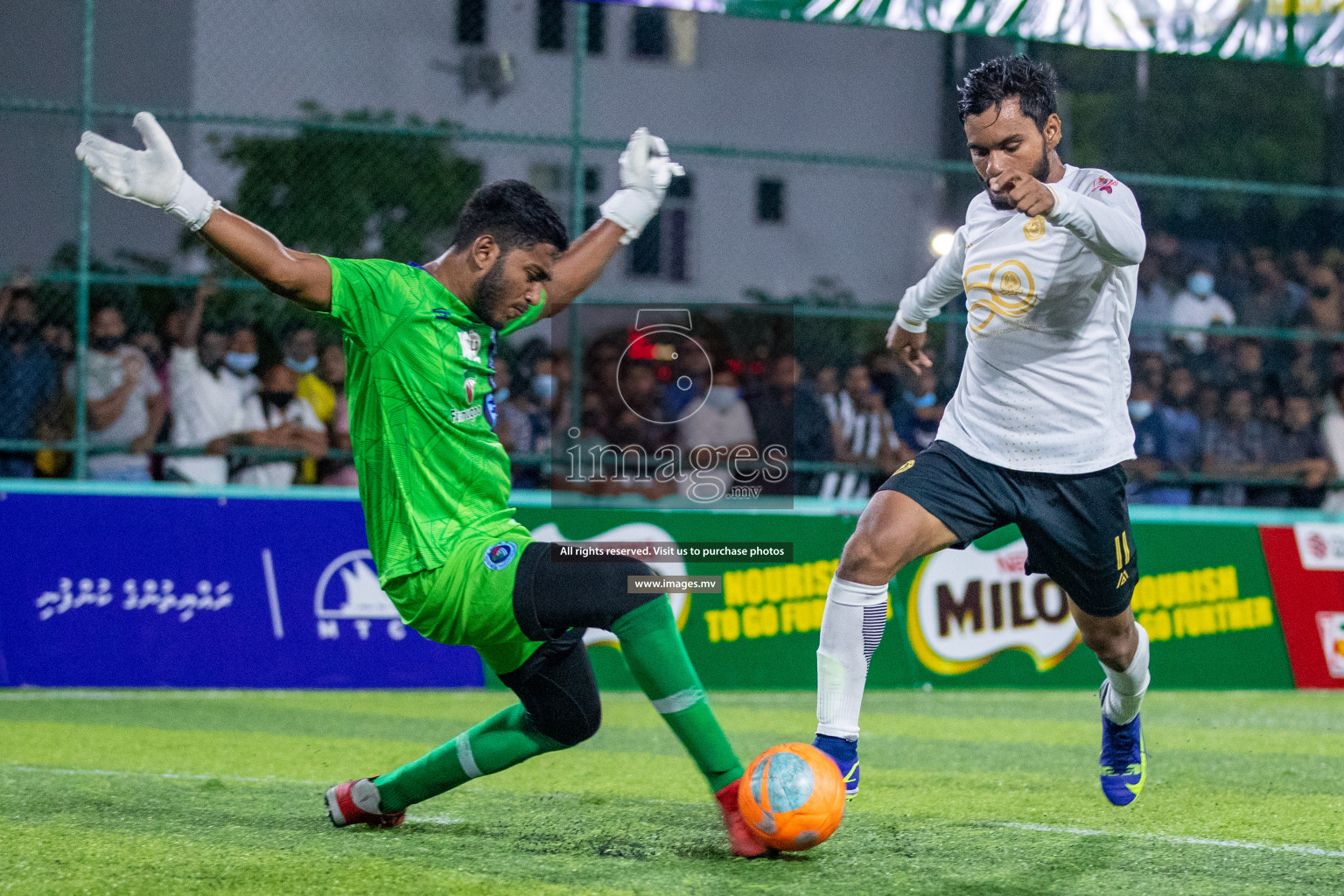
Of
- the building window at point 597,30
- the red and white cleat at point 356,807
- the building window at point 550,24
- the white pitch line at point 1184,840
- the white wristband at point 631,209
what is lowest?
the white pitch line at point 1184,840

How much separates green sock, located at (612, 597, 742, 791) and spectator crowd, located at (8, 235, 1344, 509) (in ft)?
18.3

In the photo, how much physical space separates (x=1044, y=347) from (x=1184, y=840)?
163 centimetres

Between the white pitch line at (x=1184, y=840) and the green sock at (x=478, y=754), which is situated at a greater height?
the green sock at (x=478, y=754)

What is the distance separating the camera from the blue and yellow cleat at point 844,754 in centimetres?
447

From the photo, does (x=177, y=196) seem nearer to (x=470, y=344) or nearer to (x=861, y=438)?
(x=470, y=344)

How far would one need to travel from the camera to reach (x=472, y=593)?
4.04m

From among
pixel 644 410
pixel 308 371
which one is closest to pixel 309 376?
pixel 308 371

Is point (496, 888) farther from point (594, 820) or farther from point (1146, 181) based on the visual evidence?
point (1146, 181)

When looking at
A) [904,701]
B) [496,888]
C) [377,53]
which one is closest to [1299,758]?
[904,701]

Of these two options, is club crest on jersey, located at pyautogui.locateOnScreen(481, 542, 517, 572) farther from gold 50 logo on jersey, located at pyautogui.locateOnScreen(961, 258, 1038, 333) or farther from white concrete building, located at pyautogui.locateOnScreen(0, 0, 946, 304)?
white concrete building, located at pyautogui.locateOnScreen(0, 0, 946, 304)

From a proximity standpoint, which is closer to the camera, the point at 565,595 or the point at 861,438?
the point at 565,595

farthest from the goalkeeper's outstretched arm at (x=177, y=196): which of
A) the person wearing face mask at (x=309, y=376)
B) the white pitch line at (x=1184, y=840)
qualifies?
the person wearing face mask at (x=309, y=376)

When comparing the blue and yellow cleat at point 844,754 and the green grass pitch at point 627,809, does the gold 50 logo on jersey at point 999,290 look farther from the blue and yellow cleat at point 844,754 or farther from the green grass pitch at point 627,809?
the green grass pitch at point 627,809

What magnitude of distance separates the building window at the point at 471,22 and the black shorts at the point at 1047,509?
22023 millimetres
